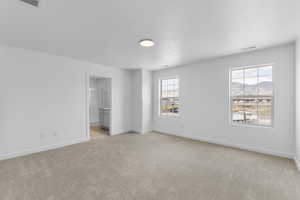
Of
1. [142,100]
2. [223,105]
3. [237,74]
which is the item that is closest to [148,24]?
[237,74]

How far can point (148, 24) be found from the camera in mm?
2150

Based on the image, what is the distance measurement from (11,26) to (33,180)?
8.38 ft

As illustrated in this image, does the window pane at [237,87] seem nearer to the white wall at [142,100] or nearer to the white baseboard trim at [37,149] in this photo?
the white wall at [142,100]

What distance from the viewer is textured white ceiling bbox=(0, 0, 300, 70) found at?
1.72 m

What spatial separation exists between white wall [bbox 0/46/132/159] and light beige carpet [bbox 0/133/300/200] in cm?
46

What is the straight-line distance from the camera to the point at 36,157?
3072 millimetres

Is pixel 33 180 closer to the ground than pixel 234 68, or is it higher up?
closer to the ground

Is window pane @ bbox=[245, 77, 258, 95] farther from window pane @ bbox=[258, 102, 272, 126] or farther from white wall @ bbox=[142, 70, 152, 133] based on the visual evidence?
white wall @ bbox=[142, 70, 152, 133]

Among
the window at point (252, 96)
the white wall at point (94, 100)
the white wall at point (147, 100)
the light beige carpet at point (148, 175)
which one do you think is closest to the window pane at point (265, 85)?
the window at point (252, 96)

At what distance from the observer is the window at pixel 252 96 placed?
331 centimetres

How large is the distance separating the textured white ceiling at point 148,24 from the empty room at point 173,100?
2 centimetres

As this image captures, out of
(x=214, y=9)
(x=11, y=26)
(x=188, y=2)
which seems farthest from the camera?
(x=11, y=26)

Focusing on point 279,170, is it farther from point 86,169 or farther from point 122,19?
point 122,19

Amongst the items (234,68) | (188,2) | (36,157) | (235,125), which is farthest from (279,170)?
(36,157)
